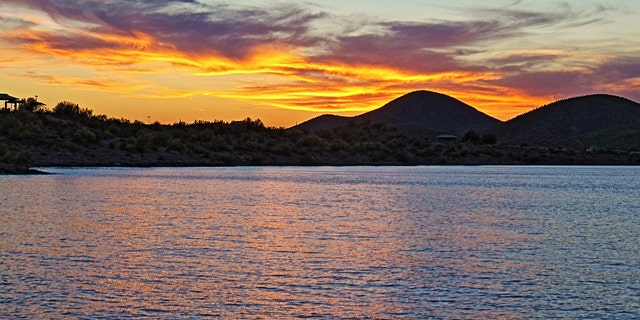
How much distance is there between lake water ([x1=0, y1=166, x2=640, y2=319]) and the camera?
64.2 ft

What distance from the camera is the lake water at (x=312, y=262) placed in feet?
64.2

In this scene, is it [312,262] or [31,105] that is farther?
[31,105]

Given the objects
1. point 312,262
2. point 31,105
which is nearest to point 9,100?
point 31,105

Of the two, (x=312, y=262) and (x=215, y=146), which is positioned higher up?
(x=215, y=146)

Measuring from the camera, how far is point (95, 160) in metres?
128

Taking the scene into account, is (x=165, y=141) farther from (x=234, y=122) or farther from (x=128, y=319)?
(x=128, y=319)

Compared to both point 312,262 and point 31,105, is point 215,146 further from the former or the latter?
point 312,262

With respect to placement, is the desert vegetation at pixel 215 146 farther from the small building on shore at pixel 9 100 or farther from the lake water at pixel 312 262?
the lake water at pixel 312 262

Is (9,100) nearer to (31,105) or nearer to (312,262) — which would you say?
(31,105)

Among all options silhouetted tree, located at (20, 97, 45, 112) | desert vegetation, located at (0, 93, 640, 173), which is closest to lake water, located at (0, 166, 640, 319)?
desert vegetation, located at (0, 93, 640, 173)

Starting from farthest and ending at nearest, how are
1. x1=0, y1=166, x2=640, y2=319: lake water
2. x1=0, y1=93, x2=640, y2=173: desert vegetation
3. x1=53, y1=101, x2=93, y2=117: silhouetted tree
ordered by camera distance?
x1=53, y1=101, x2=93, y2=117: silhouetted tree, x1=0, y1=93, x2=640, y2=173: desert vegetation, x1=0, y1=166, x2=640, y2=319: lake water

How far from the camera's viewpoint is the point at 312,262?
2636 cm

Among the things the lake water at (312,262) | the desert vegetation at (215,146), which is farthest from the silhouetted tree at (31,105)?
the lake water at (312,262)

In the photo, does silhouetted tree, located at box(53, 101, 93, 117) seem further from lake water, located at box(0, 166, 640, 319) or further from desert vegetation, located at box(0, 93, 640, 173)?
lake water, located at box(0, 166, 640, 319)
